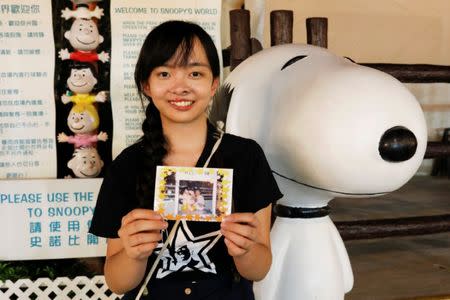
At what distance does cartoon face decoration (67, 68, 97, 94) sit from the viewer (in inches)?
72.0

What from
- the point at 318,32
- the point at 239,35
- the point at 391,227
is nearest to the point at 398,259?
the point at 391,227

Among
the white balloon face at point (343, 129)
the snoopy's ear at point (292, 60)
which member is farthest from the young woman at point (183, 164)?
the snoopy's ear at point (292, 60)

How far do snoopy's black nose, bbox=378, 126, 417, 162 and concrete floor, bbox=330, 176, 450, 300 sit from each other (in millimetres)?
1186

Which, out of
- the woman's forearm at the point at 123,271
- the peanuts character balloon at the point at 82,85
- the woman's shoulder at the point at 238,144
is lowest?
the woman's forearm at the point at 123,271

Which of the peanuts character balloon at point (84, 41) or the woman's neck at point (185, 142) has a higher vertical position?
the peanuts character balloon at point (84, 41)

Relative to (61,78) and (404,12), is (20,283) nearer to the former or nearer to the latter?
(61,78)

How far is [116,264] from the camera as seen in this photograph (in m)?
1.00

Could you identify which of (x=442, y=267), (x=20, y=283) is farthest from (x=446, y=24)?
(x=20, y=283)

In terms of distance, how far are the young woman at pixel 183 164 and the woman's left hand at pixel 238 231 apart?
0.04ft

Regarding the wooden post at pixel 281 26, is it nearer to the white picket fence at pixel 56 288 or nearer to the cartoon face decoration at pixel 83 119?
the cartoon face decoration at pixel 83 119

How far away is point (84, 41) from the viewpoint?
1817mm

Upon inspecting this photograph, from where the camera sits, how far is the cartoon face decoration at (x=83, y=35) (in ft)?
5.95

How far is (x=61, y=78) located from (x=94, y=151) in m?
0.26

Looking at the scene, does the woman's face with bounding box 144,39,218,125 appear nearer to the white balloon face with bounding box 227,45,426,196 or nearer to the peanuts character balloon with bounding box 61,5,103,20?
the white balloon face with bounding box 227,45,426,196
